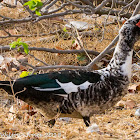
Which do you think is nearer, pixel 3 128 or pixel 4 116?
pixel 3 128

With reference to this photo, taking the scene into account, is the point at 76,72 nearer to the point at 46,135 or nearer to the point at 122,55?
the point at 122,55

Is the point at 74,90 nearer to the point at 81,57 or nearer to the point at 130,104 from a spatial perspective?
the point at 130,104

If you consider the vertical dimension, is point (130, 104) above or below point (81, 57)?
below

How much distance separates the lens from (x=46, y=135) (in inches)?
110

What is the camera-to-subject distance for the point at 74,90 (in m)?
3.10

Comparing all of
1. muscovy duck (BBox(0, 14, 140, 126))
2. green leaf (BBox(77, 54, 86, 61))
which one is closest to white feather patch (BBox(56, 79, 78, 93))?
muscovy duck (BBox(0, 14, 140, 126))

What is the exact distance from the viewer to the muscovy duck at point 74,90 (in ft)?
10.2

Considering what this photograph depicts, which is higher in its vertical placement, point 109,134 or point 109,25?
point 109,25

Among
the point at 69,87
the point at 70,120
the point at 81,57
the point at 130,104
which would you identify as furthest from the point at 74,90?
the point at 81,57

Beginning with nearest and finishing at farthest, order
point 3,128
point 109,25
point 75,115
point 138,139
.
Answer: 1. point 138,139
2. point 3,128
3. point 75,115
4. point 109,25

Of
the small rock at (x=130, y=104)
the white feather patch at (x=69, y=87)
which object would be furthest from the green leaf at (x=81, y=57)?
the white feather patch at (x=69, y=87)

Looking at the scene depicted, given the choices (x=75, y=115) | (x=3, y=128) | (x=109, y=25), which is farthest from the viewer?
(x=109, y=25)

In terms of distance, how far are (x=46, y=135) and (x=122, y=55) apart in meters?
1.14

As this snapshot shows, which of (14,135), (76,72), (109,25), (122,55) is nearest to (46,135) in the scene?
(14,135)
